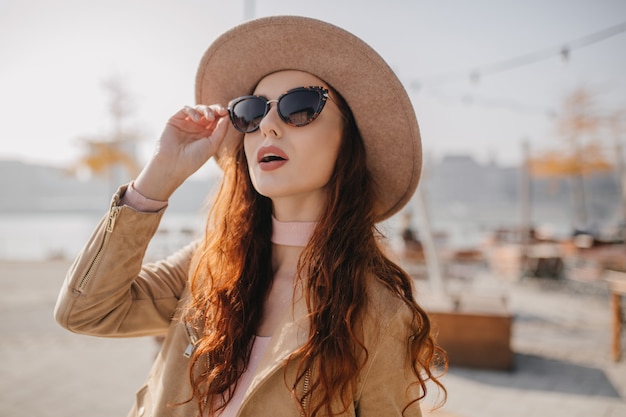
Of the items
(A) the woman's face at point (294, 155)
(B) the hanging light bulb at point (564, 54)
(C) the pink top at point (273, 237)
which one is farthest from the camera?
(B) the hanging light bulb at point (564, 54)

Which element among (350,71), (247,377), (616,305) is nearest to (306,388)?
(247,377)

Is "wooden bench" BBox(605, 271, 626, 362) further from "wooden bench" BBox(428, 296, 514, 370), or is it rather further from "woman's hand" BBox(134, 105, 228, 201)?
"woman's hand" BBox(134, 105, 228, 201)

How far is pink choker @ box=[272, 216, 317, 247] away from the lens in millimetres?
1494

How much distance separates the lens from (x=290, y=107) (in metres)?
1.38

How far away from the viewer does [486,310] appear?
4750 mm

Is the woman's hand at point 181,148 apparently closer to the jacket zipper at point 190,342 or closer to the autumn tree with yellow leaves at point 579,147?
the jacket zipper at point 190,342

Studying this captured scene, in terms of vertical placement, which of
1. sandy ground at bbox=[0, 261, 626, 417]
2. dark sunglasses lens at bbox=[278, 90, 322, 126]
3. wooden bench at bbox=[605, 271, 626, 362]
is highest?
dark sunglasses lens at bbox=[278, 90, 322, 126]

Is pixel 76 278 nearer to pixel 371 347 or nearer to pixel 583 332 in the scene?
pixel 371 347

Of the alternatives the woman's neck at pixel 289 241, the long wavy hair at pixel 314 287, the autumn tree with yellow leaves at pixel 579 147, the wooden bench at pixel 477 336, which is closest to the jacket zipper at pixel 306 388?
the long wavy hair at pixel 314 287

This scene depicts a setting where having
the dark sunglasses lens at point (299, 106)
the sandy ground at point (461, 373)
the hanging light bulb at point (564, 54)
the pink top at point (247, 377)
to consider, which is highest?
the hanging light bulb at point (564, 54)

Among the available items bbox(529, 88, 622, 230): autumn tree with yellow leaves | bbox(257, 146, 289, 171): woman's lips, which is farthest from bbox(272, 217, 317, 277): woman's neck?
bbox(529, 88, 622, 230): autumn tree with yellow leaves

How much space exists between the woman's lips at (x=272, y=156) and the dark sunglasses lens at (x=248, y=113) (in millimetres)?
125

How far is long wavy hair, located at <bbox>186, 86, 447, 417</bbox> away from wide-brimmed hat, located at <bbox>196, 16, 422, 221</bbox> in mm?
73

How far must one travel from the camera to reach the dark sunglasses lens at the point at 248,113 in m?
1.46
